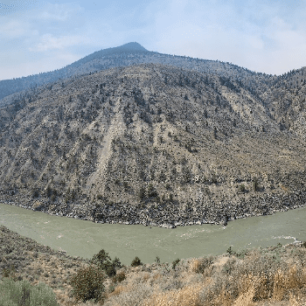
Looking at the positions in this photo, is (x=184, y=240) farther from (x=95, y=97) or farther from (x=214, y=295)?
(x=95, y=97)

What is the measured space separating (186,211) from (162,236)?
660cm

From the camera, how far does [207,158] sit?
4700cm

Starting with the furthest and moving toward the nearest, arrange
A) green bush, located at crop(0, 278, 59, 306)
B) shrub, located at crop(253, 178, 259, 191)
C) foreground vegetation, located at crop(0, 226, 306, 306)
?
shrub, located at crop(253, 178, 259, 191)
green bush, located at crop(0, 278, 59, 306)
foreground vegetation, located at crop(0, 226, 306, 306)

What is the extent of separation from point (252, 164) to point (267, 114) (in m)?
39.1

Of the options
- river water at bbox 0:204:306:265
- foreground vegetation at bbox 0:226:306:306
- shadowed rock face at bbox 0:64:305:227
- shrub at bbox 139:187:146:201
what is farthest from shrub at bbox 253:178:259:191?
foreground vegetation at bbox 0:226:306:306

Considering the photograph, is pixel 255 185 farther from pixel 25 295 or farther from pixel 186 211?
pixel 25 295

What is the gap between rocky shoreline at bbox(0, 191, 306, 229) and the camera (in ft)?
116

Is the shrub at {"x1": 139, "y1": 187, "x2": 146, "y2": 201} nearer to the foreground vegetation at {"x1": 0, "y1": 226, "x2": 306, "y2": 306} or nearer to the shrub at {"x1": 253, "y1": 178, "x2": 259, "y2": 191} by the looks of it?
the shrub at {"x1": 253, "y1": 178, "x2": 259, "y2": 191}

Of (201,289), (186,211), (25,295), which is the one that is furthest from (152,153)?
(201,289)

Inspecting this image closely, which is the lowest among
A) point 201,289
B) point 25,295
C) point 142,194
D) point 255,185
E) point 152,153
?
point 142,194

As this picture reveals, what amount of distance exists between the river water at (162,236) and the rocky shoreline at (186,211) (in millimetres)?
991

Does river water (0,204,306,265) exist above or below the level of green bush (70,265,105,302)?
below

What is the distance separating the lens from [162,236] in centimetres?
3209

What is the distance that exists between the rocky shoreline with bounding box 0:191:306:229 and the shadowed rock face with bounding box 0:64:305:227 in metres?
0.18
